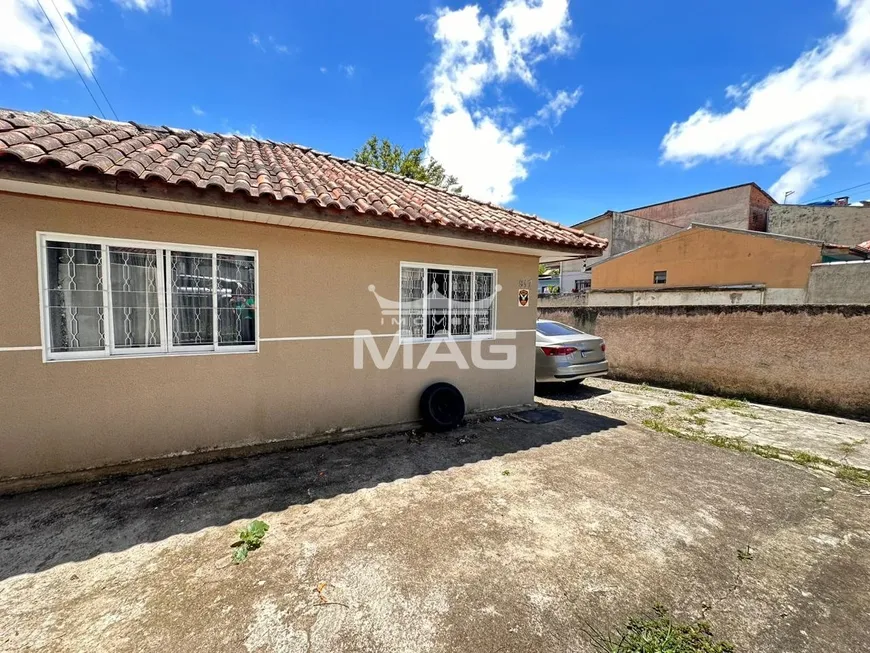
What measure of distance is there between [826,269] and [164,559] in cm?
1794

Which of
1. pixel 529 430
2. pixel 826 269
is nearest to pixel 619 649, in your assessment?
pixel 529 430

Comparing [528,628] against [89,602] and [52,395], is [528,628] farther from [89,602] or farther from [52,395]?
[52,395]

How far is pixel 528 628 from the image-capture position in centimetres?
219

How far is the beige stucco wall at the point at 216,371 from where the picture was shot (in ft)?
11.9

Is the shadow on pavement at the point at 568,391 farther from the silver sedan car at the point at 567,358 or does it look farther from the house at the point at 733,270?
the house at the point at 733,270

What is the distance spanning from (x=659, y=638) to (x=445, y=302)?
458 cm

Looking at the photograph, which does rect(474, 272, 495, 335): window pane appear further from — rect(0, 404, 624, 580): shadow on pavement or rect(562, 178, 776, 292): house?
rect(562, 178, 776, 292): house

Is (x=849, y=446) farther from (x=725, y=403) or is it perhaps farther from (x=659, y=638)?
(x=659, y=638)

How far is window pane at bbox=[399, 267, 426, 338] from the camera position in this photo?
554cm

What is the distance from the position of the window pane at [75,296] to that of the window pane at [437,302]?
13.2 ft

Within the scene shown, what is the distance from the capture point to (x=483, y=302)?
248 inches

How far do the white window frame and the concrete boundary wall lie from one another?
911cm

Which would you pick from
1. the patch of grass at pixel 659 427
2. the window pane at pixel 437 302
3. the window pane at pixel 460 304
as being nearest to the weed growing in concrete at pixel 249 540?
the window pane at pixel 437 302

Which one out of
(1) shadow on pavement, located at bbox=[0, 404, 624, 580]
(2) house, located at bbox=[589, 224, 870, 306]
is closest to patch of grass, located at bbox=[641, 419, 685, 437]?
(1) shadow on pavement, located at bbox=[0, 404, 624, 580]
